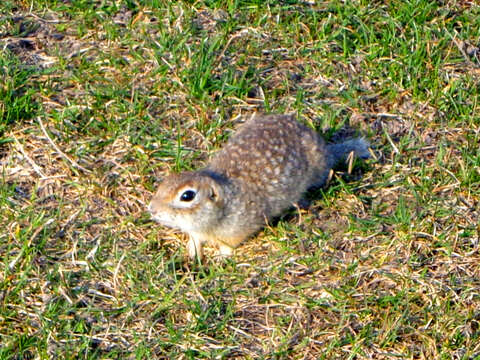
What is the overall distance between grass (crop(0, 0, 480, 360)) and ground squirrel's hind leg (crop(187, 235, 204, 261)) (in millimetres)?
56

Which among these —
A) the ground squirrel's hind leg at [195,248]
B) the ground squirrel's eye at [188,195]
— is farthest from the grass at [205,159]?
the ground squirrel's eye at [188,195]

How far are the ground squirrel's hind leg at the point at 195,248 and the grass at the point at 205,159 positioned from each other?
0.06 meters

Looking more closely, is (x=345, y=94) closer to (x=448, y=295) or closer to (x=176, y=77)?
(x=176, y=77)

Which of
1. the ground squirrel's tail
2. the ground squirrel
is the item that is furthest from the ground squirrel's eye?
the ground squirrel's tail

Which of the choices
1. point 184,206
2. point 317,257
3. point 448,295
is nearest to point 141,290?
point 184,206

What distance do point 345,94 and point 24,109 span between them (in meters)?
2.48

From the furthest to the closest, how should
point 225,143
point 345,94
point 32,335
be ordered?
1. point 345,94
2. point 225,143
3. point 32,335

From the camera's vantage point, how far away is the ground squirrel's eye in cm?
562

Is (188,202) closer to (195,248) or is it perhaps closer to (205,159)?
(195,248)

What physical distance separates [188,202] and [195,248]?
0.35 metres

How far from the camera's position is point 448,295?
5422 mm

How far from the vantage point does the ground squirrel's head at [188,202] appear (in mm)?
5613

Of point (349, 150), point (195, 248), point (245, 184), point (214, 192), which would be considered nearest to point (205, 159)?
point (245, 184)

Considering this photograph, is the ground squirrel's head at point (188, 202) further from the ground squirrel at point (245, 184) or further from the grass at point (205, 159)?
the grass at point (205, 159)
